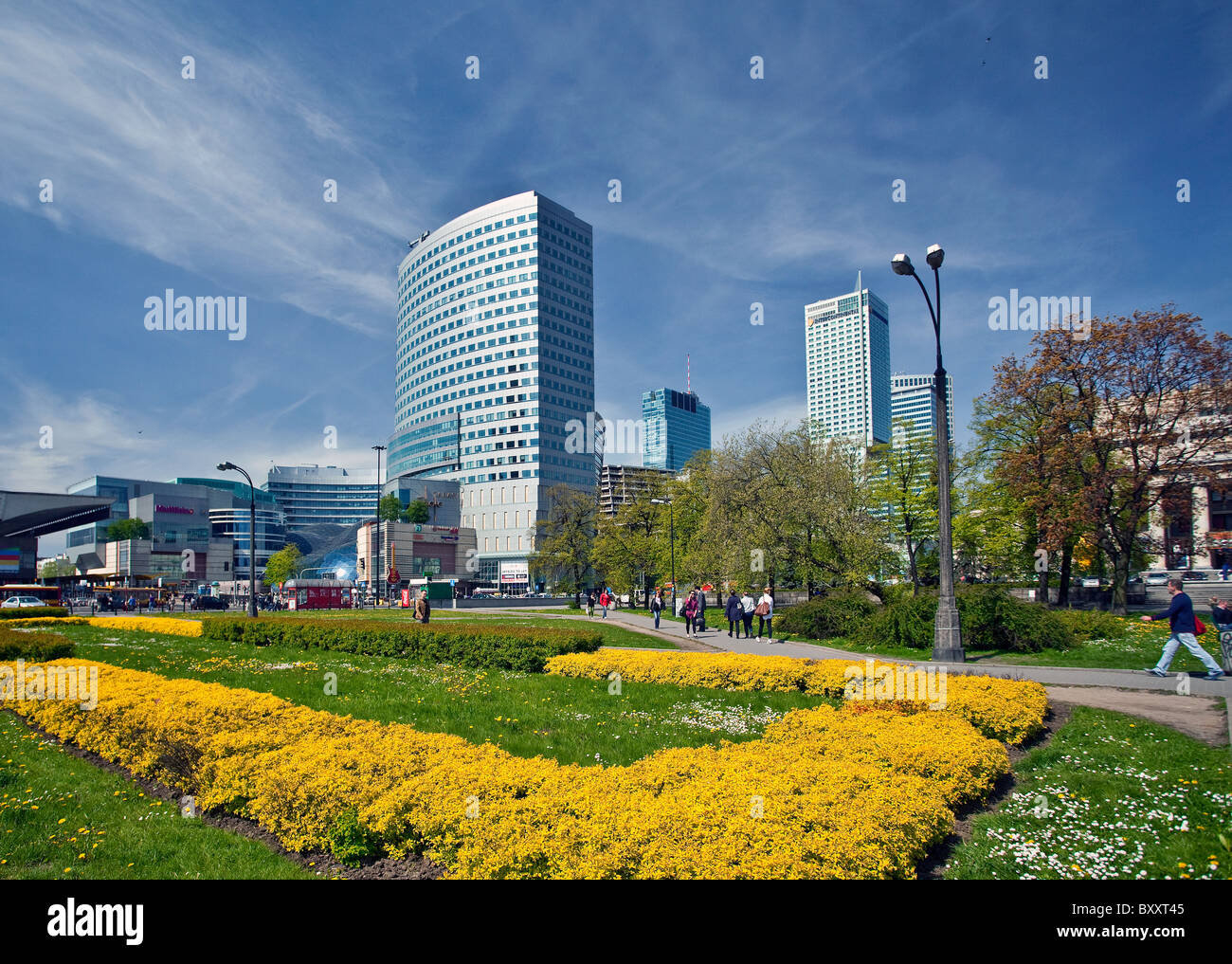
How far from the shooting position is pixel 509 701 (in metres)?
12.2

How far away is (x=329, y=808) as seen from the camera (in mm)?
5824

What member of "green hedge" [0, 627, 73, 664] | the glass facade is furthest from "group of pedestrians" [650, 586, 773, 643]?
the glass facade

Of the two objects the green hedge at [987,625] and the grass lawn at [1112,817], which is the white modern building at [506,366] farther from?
the grass lawn at [1112,817]

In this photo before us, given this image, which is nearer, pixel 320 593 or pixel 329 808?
pixel 329 808

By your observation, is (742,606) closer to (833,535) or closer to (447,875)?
(833,535)

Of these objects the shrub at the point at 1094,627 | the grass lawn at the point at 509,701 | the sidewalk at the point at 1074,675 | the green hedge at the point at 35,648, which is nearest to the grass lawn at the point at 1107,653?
the shrub at the point at 1094,627

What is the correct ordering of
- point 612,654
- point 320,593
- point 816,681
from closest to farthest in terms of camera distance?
point 816,681 < point 612,654 < point 320,593

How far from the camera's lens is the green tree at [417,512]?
115125mm

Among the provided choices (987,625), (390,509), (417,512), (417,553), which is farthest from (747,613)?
(390,509)

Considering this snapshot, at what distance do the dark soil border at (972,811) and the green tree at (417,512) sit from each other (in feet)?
369
